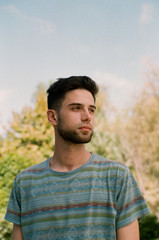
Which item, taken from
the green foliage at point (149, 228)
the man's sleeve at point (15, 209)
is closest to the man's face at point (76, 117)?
the man's sleeve at point (15, 209)

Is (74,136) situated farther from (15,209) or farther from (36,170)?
(15,209)

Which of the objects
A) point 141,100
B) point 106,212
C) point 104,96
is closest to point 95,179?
point 106,212

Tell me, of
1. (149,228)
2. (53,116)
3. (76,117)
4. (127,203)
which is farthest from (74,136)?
Result: (149,228)

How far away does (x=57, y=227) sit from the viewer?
196 cm

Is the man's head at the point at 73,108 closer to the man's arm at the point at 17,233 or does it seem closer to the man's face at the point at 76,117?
the man's face at the point at 76,117

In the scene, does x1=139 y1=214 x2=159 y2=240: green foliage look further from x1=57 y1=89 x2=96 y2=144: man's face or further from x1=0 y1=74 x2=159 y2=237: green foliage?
x1=57 y1=89 x2=96 y2=144: man's face

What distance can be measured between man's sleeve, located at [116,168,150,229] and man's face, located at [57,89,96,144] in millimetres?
384

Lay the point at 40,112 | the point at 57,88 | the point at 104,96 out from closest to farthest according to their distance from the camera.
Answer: the point at 57,88
the point at 40,112
the point at 104,96

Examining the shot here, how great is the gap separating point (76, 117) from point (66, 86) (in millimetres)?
276

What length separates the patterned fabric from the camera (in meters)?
1.94

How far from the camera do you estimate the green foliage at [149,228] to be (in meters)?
12.0

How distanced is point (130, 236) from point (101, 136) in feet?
39.2

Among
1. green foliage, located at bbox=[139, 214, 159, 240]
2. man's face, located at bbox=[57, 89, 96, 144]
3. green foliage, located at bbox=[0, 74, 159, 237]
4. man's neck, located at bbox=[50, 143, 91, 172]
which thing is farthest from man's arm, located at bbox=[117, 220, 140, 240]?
green foliage, located at bbox=[139, 214, 159, 240]

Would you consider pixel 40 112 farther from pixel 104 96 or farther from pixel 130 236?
pixel 130 236
